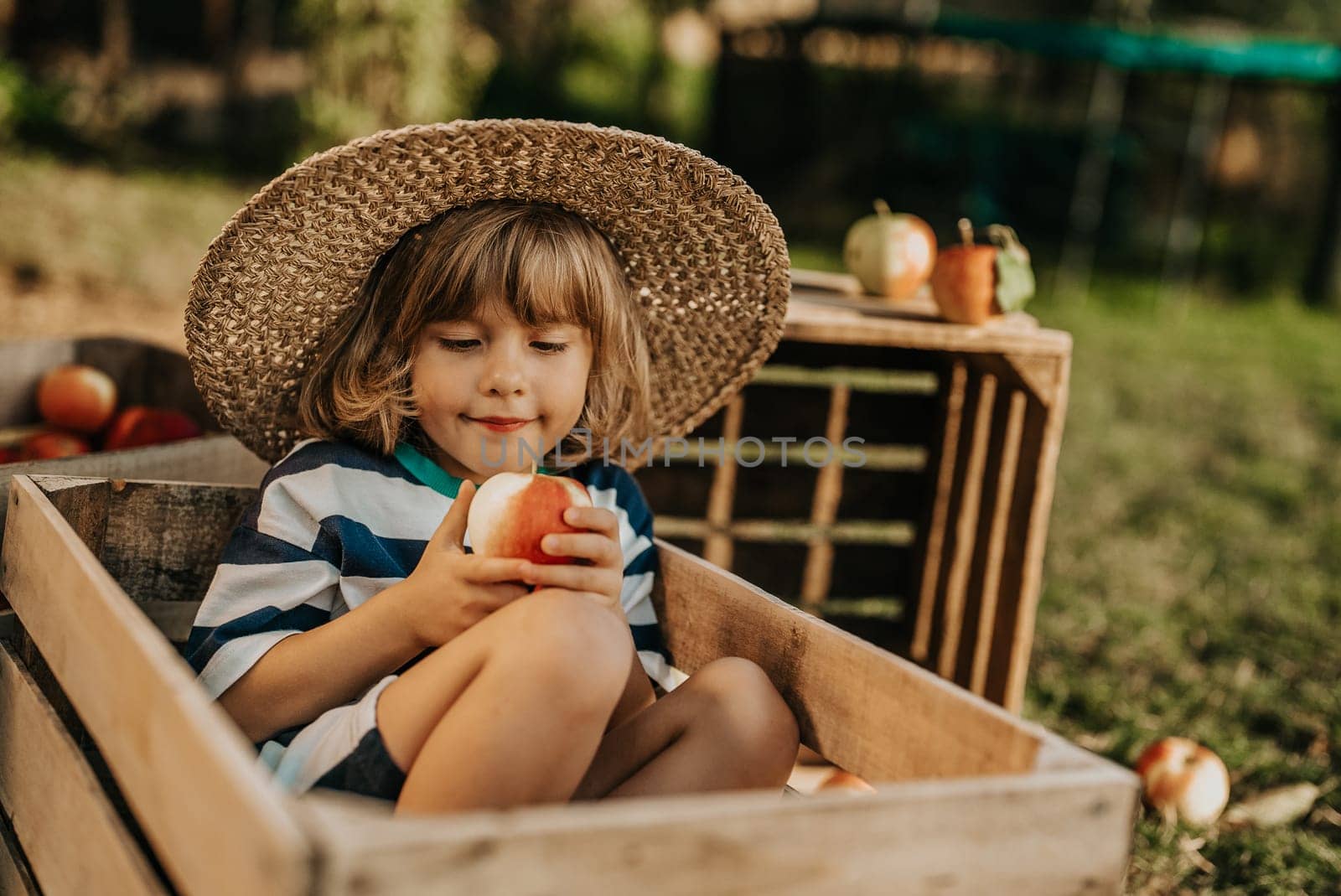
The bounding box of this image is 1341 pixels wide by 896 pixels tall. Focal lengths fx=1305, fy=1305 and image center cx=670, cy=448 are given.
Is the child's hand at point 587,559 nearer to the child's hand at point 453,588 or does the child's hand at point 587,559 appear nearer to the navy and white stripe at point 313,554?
the child's hand at point 453,588

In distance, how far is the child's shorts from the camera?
1486mm

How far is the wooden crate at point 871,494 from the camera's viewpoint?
2928mm

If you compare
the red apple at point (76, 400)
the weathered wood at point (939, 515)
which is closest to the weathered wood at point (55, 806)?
the red apple at point (76, 400)

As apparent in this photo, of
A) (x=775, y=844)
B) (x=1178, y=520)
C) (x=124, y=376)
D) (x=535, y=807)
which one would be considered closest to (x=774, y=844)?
(x=775, y=844)

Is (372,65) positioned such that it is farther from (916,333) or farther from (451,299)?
(451,299)

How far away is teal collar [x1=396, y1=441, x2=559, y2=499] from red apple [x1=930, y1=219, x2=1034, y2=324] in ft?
3.32

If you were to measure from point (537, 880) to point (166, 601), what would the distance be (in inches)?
51.5

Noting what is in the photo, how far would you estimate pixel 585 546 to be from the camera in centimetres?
159

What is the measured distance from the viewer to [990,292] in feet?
8.42

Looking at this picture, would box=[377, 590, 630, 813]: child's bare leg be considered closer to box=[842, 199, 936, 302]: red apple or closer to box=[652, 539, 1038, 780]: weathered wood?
box=[652, 539, 1038, 780]: weathered wood

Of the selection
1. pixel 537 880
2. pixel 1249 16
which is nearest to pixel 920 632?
pixel 537 880

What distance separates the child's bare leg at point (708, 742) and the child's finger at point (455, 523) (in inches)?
13.4

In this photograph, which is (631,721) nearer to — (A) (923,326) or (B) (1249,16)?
(A) (923,326)

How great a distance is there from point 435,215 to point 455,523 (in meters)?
0.53
